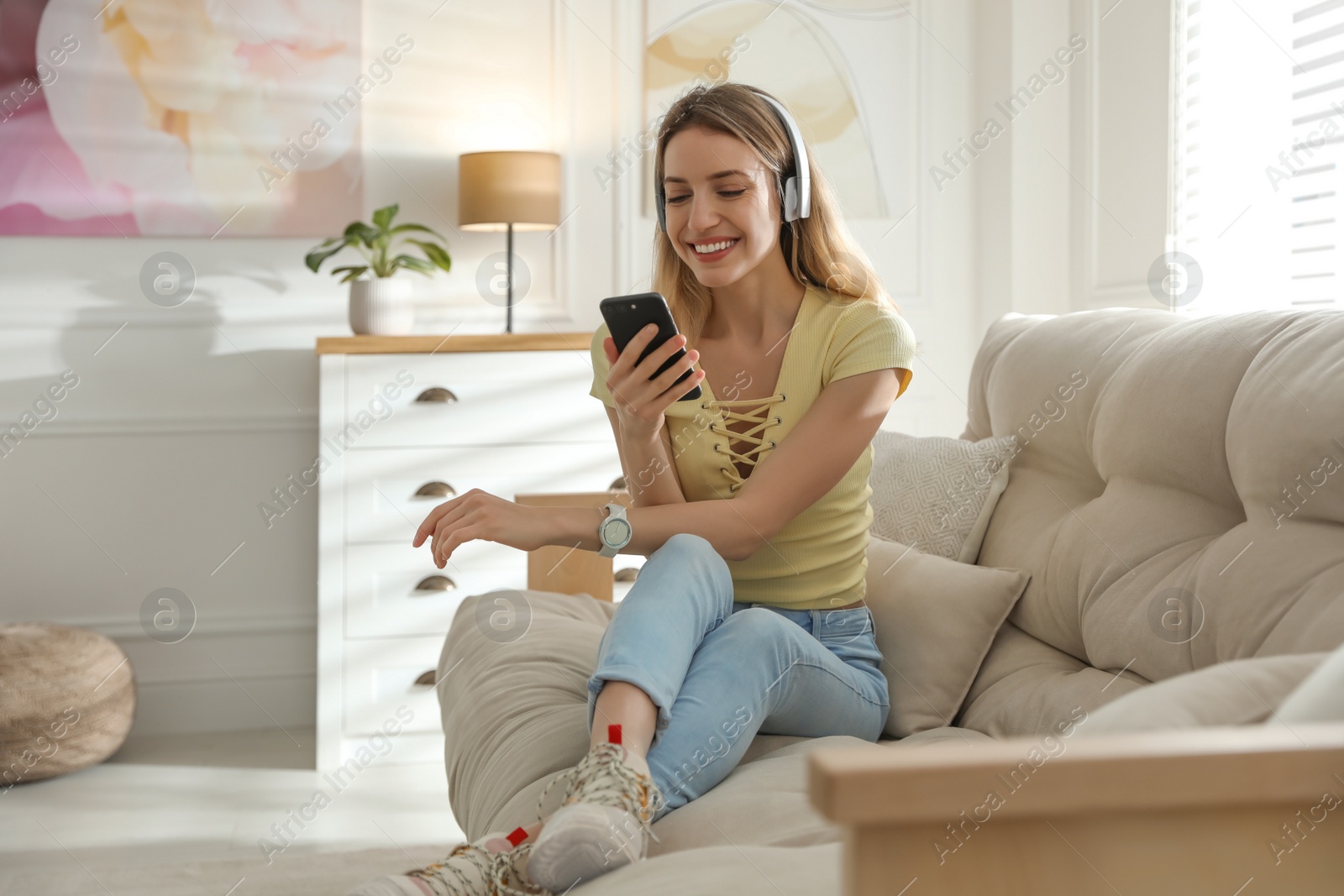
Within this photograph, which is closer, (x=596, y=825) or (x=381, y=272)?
(x=596, y=825)

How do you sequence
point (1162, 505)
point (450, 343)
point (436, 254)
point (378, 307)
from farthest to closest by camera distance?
point (436, 254) → point (378, 307) → point (450, 343) → point (1162, 505)

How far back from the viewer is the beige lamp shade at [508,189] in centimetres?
289

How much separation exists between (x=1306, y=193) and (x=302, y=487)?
261cm

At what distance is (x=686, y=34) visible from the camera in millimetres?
3287

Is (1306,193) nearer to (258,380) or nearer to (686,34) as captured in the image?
(686,34)

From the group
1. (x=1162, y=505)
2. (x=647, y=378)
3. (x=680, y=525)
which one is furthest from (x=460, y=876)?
(x=1162, y=505)

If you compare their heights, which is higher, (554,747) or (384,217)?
(384,217)

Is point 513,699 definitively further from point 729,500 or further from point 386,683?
point 386,683

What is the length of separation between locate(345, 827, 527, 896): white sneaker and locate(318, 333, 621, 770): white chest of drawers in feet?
Answer: 5.69

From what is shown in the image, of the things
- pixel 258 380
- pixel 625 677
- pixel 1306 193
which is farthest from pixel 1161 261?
pixel 258 380

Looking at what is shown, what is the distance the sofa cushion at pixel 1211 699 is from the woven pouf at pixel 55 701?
2.49 m

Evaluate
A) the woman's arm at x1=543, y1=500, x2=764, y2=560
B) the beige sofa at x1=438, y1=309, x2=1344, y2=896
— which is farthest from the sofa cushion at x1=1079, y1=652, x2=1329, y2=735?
the woman's arm at x1=543, y1=500, x2=764, y2=560

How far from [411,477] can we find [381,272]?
1.89ft

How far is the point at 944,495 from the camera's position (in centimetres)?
173
